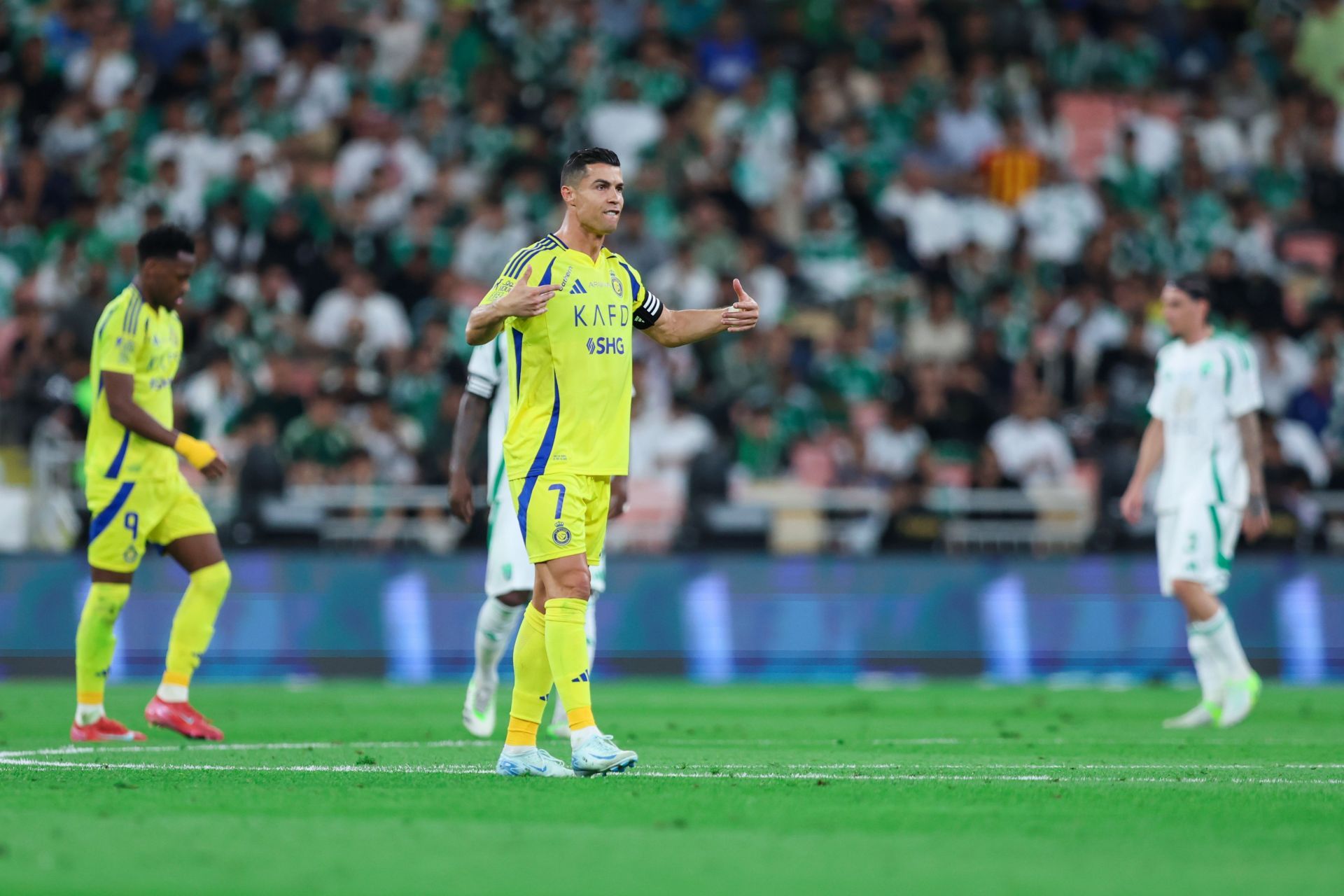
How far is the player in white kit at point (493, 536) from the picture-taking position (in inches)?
431

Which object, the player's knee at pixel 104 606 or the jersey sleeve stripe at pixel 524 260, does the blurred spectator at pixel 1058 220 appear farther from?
the jersey sleeve stripe at pixel 524 260

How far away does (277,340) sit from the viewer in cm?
2069

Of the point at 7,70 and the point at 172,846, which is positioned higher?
the point at 7,70

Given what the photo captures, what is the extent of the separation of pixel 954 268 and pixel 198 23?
381 inches

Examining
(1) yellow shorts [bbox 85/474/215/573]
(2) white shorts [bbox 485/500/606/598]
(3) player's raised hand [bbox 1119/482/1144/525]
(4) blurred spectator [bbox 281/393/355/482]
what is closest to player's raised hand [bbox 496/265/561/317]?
(2) white shorts [bbox 485/500/606/598]

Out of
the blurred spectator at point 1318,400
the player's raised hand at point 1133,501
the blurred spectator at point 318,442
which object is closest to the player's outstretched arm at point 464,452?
the player's raised hand at point 1133,501

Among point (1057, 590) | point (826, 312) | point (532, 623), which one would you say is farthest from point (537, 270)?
point (826, 312)

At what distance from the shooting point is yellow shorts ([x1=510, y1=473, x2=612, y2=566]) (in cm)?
830

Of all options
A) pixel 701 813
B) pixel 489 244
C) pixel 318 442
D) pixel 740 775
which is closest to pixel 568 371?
pixel 740 775

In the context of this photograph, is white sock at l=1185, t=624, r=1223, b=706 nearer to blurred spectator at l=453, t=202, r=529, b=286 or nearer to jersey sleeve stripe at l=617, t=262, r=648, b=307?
jersey sleeve stripe at l=617, t=262, r=648, b=307

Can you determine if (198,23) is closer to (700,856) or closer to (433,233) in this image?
(433,233)

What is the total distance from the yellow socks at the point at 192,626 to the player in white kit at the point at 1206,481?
18.4ft

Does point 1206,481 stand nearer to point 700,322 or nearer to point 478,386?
point 478,386

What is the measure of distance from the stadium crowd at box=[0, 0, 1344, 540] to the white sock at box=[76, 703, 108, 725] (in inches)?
280
